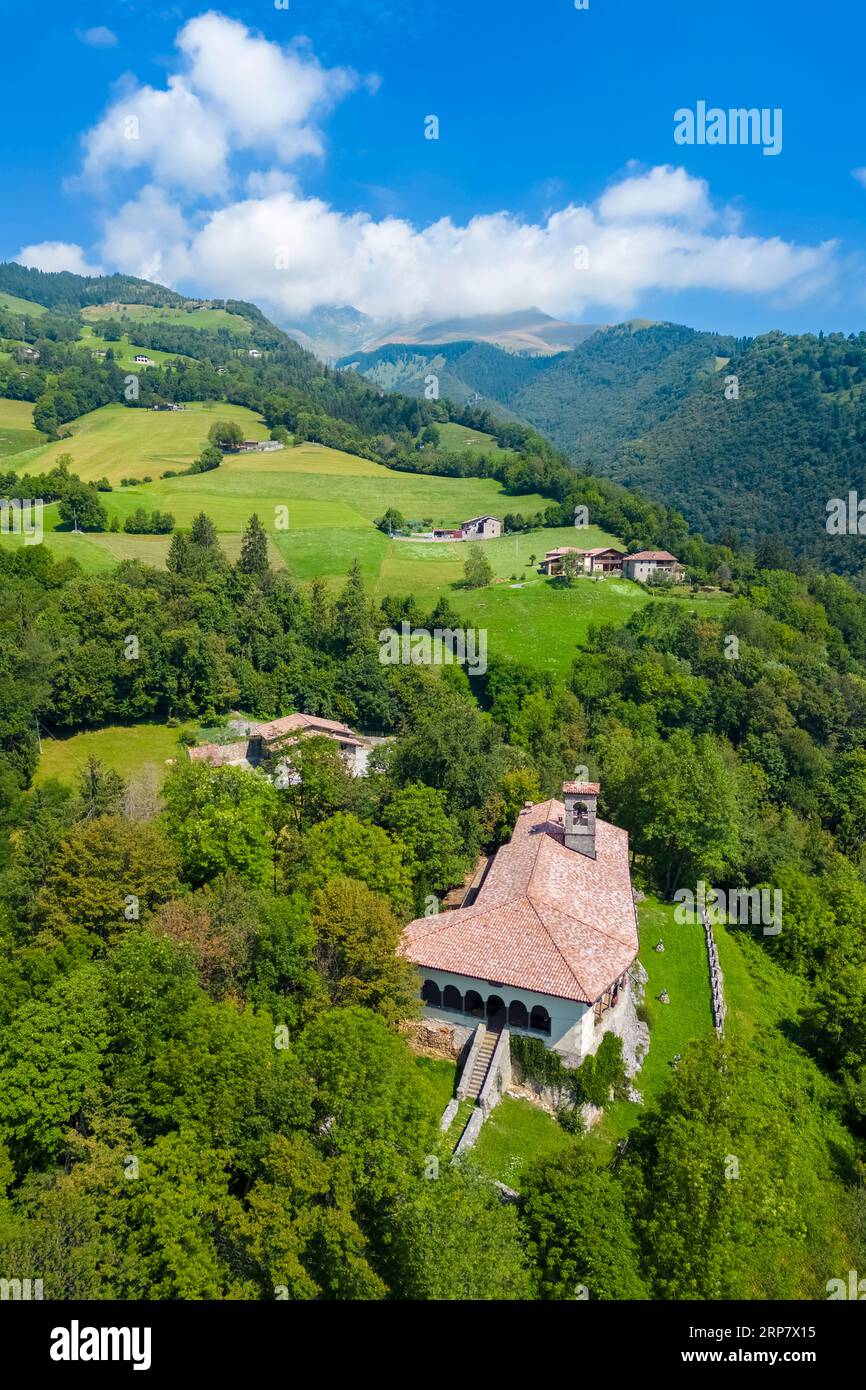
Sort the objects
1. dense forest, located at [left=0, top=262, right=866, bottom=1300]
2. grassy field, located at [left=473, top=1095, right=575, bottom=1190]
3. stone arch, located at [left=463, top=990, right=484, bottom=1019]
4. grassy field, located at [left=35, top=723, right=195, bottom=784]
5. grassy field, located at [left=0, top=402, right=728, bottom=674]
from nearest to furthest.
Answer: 1. dense forest, located at [left=0, top=262, right=866, bottom=1300]
2. grassy field, located at [left=473, top=1095, right=575, bottom=1190]
3. stone arch, located at [left=463, top=990, right=484, bottom=1019]
4. grassy field, located at [left=35, top=723, right=195, bottom=784]
5. grassy field, located at [left=0, top=402, right=728, bottom=674]

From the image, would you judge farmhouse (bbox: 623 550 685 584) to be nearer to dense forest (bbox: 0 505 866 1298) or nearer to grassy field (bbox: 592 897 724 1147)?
dense forest (bbox: 0 505 866 1298)

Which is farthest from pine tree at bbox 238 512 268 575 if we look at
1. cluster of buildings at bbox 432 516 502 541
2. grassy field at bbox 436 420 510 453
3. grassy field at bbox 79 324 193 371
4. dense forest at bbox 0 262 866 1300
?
grassy field at bbox 79 324 193 371

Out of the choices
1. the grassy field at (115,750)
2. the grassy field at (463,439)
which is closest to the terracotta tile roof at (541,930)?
the grassy field at (115,750)

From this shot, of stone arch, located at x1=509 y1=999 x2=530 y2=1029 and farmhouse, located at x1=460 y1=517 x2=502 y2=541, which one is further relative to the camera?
farmhouse, located at x1=460 y1=517 x2=502 y2=541

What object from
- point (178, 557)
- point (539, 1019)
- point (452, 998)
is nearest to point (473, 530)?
point (178, 557)

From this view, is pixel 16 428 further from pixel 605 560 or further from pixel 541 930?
pixel 541 930

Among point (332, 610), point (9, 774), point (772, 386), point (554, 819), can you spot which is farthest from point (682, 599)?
point (772, 386)

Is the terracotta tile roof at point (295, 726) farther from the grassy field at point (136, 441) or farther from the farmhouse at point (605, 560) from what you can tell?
the farmhouse at point (605, 560)
